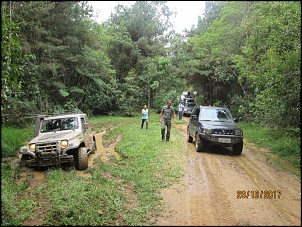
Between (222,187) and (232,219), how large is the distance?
152 cm

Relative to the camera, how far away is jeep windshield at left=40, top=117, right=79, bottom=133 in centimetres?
753

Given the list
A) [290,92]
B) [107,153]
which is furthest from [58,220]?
[290,92]

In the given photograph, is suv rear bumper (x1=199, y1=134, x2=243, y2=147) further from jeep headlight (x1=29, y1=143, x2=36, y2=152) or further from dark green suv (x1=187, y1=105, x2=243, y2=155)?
jeep headlight (x1=29, y1=143, x2=36, y2=152)

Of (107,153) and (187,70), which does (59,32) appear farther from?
(187,70)

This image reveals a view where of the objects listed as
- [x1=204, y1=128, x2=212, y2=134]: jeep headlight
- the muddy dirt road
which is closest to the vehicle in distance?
[x1=204, y1=128, x2=212, y2=134]: jeep headlight

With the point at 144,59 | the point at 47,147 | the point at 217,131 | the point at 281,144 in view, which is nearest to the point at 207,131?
the point at 217,131

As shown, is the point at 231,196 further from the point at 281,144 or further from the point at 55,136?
the point at 281,144

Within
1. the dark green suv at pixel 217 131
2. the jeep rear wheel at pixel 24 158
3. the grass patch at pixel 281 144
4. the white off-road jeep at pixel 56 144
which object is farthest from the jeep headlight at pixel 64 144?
the grass patch at pixel 281 144

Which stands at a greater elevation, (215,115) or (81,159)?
(215,115)

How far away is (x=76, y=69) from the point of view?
19.0 m

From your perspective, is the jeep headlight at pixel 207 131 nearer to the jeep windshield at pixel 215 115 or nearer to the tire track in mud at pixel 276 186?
the jeep windshield at pixel 215 115

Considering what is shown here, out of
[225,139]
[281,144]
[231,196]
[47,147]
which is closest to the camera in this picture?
[231,196]

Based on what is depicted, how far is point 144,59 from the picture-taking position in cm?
2736
